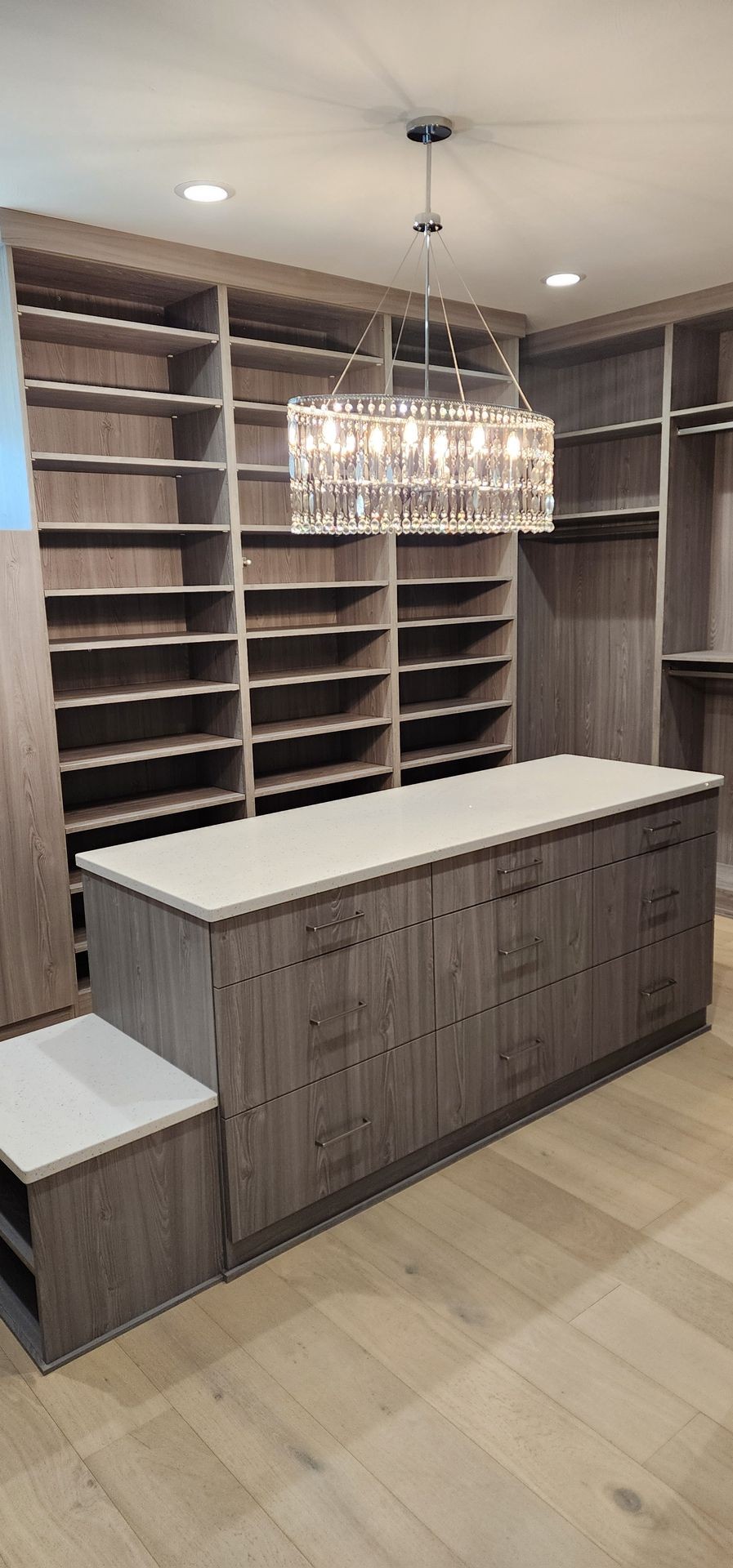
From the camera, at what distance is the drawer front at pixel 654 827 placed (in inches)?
114

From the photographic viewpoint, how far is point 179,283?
359 centimetres

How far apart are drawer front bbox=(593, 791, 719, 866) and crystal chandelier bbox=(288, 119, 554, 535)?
88 centimetres

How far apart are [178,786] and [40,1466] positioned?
2613 mm

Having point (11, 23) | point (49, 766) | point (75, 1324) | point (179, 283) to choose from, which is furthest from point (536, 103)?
point (75, 1324)

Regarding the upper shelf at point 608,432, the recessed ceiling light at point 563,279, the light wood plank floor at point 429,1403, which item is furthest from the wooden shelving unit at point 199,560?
the light wood plank floor at point 429,1403

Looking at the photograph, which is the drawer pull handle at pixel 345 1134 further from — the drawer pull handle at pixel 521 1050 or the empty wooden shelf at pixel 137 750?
the empty wooden shelf at pixel 137 750

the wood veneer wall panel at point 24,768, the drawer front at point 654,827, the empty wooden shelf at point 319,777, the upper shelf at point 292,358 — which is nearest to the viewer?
the drawer front at point 654,827

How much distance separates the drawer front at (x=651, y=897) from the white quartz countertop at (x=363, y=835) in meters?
0.19

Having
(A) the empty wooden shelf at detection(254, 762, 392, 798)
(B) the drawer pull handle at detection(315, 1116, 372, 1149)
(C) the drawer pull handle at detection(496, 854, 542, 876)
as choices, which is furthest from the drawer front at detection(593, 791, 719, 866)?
(A) the empty wooden shelf at detection(254, 762, 392, 798)

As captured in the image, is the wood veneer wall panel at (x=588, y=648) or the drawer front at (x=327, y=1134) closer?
the drawer front at (x=327, y=1134)

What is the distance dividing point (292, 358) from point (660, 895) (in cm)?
245

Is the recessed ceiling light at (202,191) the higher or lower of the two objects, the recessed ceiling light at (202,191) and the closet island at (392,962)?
the higher

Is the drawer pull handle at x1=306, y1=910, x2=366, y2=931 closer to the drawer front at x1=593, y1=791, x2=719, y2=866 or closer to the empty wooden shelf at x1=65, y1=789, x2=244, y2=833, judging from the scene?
the drawer front at x1=593, y1=791, x2=719, y2=866

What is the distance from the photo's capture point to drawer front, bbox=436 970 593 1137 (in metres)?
2.59
